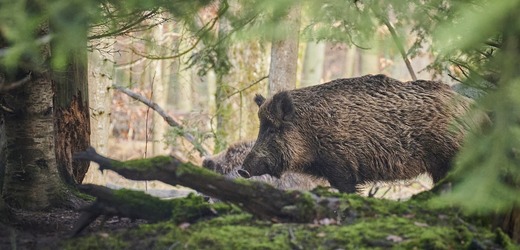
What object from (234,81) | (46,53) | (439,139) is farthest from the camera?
(234,81)

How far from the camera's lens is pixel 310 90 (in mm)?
9203

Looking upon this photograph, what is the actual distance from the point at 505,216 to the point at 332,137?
3691mm

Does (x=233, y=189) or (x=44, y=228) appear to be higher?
(x=233, y=189)

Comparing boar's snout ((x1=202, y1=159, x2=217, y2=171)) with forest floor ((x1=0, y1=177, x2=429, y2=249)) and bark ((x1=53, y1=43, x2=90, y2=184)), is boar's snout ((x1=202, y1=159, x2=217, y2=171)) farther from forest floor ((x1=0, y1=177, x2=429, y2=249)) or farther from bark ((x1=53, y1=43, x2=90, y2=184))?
forest floor ((x1=0, y1=177, x2=429, y2=249))

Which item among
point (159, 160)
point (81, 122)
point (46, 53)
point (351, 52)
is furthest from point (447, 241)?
point (351, 52)

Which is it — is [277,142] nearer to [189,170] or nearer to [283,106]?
[283,106]

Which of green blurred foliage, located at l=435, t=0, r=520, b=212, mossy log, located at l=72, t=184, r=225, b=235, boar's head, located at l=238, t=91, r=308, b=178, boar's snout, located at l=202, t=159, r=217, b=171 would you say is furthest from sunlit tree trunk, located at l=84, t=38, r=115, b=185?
green blurred foliage, located at l=435, t=0, r=520, b=212

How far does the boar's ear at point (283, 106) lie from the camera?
892cm

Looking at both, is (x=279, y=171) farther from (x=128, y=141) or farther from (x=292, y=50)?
(x=128, y=141)

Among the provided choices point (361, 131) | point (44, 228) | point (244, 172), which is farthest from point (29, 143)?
point (361, 131)

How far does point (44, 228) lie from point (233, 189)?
1.66 m

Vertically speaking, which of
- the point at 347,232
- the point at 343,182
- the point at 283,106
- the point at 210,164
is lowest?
the point at 347,232

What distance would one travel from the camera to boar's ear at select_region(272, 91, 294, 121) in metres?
8.92

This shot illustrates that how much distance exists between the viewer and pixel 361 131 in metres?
8.83
